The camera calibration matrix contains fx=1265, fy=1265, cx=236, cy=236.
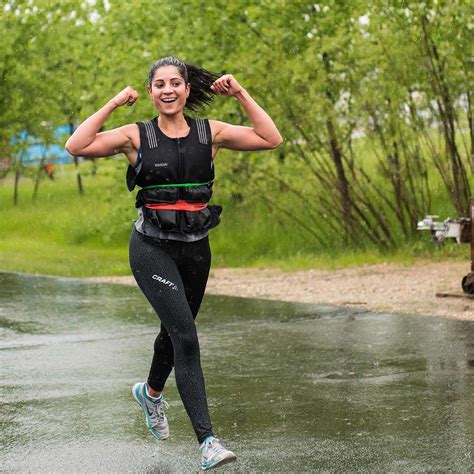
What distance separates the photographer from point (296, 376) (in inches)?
313

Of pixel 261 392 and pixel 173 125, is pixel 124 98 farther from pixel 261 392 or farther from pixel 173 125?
pixel 261 392

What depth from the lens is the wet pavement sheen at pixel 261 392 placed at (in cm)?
574

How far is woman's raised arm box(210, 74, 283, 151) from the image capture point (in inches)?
230

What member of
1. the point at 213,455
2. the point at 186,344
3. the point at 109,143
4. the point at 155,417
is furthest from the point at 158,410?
the point at 109,143

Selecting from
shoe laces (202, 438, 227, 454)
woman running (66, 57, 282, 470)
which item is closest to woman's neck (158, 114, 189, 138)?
woman running (66, 57, 282, 470)

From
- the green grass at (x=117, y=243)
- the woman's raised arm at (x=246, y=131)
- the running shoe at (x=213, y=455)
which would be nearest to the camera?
the running shoe at (x=213, y=455)

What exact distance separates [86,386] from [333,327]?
3153 millimetres

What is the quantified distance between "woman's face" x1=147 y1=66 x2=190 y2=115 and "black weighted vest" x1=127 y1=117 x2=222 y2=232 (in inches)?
4.9

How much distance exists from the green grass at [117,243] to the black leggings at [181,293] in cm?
1139

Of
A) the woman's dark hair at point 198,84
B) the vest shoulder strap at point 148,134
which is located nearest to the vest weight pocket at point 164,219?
the vest shoulder strap at point 148,134

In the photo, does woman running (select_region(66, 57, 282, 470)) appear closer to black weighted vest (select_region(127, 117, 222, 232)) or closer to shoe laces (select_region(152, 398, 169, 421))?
black weighted vest (select_region(127, 117, 222, 232))

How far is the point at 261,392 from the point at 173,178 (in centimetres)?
217

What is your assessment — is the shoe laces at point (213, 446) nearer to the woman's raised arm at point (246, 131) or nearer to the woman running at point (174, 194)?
the woman running at point (174, 194)

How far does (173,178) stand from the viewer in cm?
562
